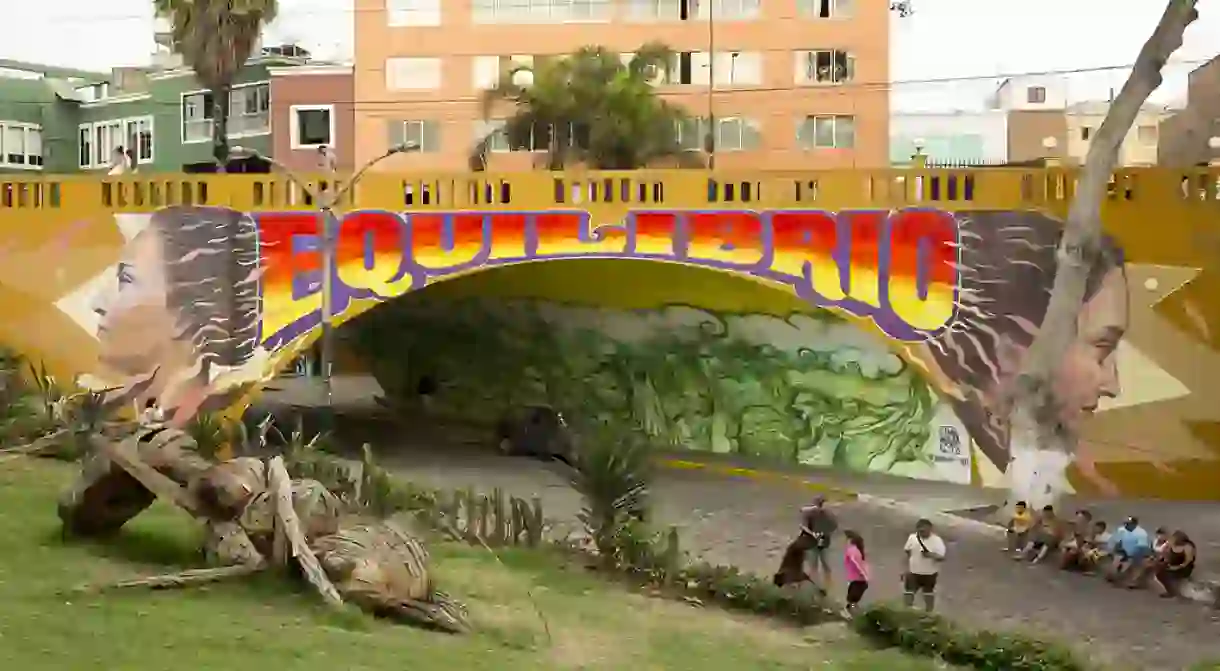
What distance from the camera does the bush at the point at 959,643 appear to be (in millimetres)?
10883

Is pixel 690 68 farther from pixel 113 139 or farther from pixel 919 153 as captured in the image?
pixel 113 139

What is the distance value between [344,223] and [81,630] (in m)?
9.26

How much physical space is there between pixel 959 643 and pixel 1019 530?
509 centimetres

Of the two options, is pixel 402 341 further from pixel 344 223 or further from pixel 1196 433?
pixel 1196 433

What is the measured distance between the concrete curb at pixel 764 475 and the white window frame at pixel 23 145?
11.2 m

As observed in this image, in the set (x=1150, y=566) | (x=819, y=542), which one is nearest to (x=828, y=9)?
(x=1150, y=566)

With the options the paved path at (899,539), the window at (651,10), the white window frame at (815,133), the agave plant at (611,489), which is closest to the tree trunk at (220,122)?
the paved path at (899,539)

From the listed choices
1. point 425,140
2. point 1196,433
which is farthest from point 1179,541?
point 425,140

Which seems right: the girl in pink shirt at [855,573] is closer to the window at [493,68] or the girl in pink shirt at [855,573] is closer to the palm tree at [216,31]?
the window at [493,68]

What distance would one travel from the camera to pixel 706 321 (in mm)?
21234

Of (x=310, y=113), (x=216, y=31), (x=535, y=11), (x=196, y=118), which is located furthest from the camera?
(x=196, y=118)

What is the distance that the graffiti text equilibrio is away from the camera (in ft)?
59.9

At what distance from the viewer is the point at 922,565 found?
13.1 metres

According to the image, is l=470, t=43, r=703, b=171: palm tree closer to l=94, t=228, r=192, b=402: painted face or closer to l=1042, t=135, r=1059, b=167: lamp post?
l=94, t=228, r=192, b=402: painted face
